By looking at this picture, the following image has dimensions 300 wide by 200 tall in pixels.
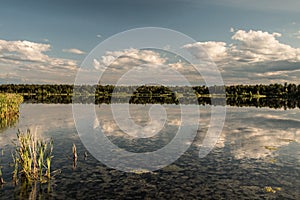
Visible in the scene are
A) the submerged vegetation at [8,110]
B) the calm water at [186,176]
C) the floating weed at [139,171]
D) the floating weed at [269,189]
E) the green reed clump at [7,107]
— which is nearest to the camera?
the calm water at [186,176]

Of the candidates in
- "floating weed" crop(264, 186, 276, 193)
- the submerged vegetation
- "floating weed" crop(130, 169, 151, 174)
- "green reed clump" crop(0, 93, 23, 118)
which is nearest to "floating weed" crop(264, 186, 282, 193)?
"floating weed" crop(264, 186, 276, 193)

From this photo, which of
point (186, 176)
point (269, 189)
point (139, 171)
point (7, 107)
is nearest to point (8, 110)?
point (7, 107)

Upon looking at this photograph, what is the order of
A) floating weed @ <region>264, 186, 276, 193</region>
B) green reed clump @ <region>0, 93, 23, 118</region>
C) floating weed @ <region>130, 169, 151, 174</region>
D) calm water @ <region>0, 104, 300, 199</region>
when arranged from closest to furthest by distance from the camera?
calm water @ <region>0, 104, 300, 199</region>, floating weed @ <region>264, 186, 276, 193</region>, floating weed @ <region>130, 169, 151, 174</region>, green reed clump @ <region>0, 93, 23, 118</region>

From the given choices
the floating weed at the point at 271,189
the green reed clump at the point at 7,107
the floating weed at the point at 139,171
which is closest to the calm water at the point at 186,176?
the floating weed at the point at 271,189

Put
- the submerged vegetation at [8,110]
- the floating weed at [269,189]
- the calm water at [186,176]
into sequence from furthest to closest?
the submerged vegetation at [8,110]
the floating weed at [269,189]
the calm water at [186,176]

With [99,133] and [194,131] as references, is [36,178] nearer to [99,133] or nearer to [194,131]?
[99,133]

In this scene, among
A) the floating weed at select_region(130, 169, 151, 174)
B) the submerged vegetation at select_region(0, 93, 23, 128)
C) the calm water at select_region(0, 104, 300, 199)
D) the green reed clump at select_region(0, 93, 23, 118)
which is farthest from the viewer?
the green reed clump at select_region(0, 93, 23, 118)

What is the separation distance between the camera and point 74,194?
1279cm

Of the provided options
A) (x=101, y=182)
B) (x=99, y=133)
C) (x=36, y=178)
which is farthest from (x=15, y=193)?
(x=99, y=133)

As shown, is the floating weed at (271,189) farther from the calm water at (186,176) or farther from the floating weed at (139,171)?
the floating weed at (139,171)

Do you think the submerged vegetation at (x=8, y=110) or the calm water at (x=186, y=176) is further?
the submerged vegetation at (x=8, y=110)

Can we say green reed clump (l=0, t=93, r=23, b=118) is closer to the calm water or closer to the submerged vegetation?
the submerged vegetation

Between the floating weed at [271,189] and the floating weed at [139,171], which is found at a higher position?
the floating weed at [139,171]

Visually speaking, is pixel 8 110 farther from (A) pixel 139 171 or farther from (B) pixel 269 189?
(B) pixel 269 189
